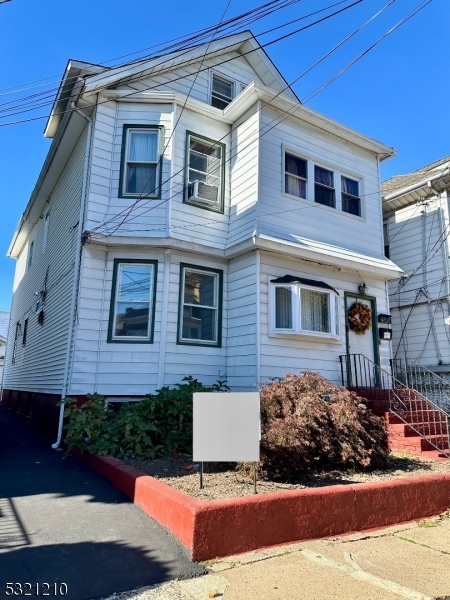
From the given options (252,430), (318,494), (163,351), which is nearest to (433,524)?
(318,494)

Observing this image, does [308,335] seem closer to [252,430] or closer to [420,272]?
[252,430]

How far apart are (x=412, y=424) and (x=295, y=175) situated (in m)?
5.70

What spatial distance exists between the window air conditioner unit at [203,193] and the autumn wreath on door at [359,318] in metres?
3.86

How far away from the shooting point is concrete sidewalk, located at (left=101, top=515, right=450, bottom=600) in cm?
320

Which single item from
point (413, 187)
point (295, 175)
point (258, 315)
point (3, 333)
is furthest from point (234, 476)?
point (3, 333)

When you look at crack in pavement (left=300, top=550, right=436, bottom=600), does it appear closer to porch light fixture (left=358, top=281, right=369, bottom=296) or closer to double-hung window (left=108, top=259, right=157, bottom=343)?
double-hung window (left=108, top=259, right=157, bottom=343)

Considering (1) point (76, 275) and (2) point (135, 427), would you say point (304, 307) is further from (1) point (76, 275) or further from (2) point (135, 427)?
(1) point (76, 275)

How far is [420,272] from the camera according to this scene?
12594 mm

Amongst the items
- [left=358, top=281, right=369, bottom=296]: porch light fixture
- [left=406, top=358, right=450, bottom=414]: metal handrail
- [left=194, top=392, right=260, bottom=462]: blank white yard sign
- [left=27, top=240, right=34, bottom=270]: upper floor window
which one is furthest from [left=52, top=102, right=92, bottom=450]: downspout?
[left=406, top=358, right=450, bottom=414]: metal handrail

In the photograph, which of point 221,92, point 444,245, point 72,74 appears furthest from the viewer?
point 444,245

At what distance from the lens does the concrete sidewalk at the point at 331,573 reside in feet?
10.5

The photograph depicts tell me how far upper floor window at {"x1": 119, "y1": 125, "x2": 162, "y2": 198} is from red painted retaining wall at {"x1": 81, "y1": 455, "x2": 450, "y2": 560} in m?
5.57

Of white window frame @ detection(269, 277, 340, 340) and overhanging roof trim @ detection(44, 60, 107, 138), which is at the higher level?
overhanging roof trim @ detection(44, 60, 107, 138)

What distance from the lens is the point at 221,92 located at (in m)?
11.3
